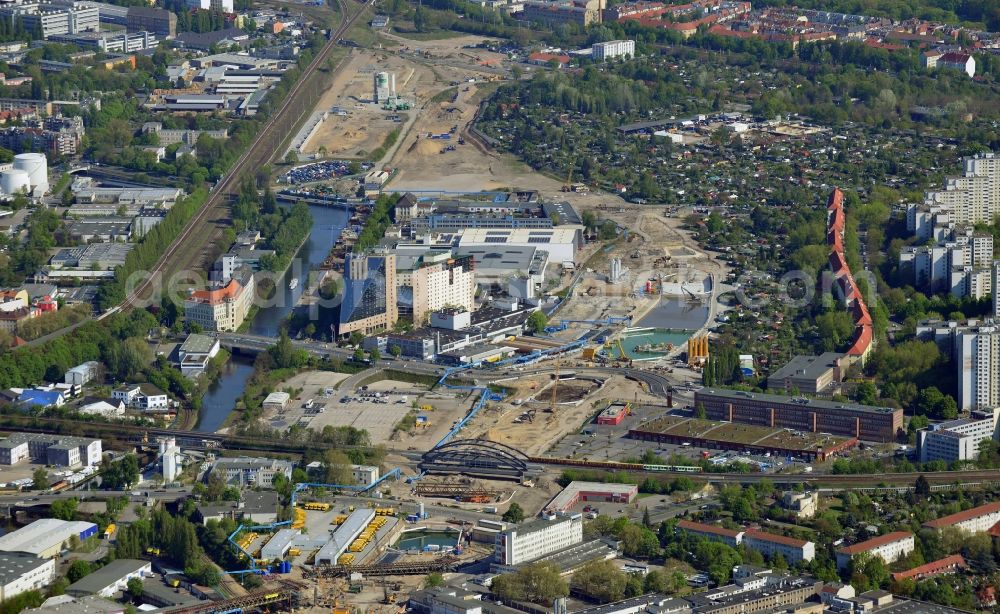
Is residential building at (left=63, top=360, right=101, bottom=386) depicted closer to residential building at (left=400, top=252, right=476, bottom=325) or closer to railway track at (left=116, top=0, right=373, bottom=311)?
railway track at (left=116, top=0, right=373, bottom=311)

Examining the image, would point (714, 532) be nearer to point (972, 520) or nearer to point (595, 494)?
point (595, 494)

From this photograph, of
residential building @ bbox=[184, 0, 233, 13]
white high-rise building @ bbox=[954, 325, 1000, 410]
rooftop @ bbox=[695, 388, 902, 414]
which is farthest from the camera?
residential building @ bbox=[184, 0, 233, 13]

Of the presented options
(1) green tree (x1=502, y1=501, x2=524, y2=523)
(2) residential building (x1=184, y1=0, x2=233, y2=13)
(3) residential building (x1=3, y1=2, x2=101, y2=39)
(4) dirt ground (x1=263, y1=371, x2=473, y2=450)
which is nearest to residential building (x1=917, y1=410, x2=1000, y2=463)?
(1) green tree (x1=502, y1=501, x2=524, y2=523)

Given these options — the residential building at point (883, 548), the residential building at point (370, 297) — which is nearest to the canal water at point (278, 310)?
the residential building at point (370, 297)

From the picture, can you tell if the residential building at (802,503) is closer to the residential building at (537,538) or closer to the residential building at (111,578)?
the residential building at (537,538)

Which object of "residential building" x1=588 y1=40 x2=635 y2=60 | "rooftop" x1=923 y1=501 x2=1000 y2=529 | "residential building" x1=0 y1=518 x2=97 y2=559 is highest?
"rooftop" x1=923 y1=501 x2=1000 y2=529

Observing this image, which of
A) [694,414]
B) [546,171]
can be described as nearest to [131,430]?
[694,414]
